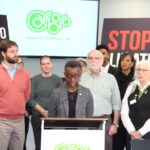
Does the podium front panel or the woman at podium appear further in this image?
the woman at podium

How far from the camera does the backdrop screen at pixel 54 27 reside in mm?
5152

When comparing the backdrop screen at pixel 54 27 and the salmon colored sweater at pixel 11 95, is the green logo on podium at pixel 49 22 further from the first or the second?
the salmon colored sweater at pixel 11 95

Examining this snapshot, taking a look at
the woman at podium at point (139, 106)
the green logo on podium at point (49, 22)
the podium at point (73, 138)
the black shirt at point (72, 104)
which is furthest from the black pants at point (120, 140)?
the green logo on podium at point (49, 22)

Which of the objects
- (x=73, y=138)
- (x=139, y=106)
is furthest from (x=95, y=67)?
(x=73, y=138)

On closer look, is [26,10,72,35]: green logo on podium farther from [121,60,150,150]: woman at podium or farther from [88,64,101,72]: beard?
[121,60,150,150]: woman at podium

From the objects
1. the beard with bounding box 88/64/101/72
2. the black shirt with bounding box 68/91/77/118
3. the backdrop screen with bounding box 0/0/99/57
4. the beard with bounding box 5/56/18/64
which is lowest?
the black shirt with bounding box 68/91/77/118

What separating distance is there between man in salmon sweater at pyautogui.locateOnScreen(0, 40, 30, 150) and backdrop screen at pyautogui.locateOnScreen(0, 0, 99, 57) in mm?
1820

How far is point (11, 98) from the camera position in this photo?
10.8ft

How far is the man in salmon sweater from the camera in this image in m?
3.27

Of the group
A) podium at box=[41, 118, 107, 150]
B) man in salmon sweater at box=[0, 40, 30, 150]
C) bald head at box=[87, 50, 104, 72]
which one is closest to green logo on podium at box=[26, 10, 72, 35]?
man in salmon sweater at box=[0, 40, 30, 150]

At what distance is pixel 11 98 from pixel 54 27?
2.27 metres

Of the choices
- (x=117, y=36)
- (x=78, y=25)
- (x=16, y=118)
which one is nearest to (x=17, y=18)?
(x=78, y=25)

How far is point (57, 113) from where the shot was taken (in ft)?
9.34

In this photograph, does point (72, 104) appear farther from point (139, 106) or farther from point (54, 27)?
point (54, 27)
